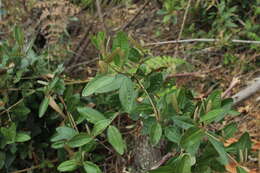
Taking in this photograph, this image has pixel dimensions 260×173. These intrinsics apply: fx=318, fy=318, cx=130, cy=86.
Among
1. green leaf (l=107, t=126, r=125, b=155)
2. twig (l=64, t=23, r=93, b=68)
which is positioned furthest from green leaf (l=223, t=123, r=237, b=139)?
twig (l=64, t=23, r=93, b=68)

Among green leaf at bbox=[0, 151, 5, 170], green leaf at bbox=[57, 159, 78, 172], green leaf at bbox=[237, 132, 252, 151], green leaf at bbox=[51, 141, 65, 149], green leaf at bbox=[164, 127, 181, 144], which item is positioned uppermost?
green leaf at bbox=[164, 127, 181, 144]

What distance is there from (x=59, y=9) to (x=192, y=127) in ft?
3.99

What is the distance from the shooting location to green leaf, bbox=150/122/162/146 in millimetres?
741

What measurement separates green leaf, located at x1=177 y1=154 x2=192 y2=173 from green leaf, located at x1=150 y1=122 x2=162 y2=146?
73 mm

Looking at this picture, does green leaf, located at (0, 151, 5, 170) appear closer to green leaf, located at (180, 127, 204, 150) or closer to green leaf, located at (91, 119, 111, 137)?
green leaf, located at (91, 119, 111, 137)

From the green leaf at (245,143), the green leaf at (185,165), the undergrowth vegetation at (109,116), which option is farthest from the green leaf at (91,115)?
the green leaf at (245,143)

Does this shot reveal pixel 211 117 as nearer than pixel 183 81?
Yes

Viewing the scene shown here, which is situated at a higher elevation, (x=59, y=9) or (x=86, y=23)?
(x=59, y=9)

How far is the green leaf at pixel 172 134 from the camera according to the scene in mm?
785

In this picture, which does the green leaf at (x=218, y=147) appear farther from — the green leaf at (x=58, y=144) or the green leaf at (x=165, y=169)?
the green leaf at (x=58, y=144)

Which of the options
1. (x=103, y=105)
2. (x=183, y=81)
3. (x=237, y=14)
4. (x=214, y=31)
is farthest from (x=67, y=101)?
(x=237, y=14)

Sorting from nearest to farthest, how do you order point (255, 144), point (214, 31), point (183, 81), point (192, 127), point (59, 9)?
point (192, 127), point (255, 144), point (59, 9), point (183, 81), point (214, 31)

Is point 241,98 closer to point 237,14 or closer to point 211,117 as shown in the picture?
point 211,117

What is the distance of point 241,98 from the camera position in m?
1.31
